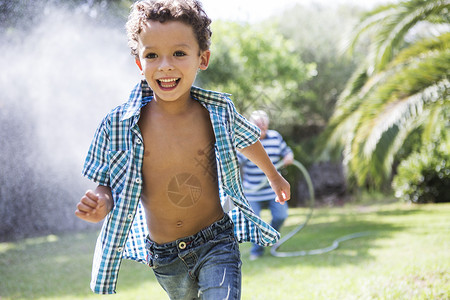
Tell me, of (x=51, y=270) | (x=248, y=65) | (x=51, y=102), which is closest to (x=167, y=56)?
(x=51, y=270)

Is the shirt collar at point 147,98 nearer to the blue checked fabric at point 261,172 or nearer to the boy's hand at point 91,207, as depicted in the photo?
the boy's hand at point 91,207

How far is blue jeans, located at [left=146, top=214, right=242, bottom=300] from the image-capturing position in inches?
90.0

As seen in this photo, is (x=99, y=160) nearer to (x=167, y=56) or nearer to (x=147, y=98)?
(x=147, y=98)

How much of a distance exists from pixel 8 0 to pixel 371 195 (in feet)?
37.3

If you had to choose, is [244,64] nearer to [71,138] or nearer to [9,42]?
[71,138]

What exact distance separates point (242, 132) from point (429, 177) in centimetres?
1039

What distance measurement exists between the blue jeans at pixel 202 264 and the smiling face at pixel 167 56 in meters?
0.66

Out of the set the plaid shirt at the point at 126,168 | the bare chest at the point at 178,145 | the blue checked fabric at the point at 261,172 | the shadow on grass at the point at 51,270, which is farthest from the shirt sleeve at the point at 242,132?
the blue checked fabric at the point at 261,172

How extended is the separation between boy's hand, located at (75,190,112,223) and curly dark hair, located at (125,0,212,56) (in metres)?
0.75

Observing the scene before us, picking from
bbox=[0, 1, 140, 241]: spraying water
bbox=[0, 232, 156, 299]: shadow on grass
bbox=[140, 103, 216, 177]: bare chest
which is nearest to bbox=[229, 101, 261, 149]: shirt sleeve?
bbox=[140, 103, 216, 177]: bare chest

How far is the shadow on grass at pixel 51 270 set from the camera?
5.27 metres

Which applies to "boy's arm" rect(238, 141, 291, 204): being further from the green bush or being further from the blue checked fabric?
the green bush

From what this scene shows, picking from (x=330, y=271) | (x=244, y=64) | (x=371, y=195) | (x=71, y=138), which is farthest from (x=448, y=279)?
(x=371, y=195)

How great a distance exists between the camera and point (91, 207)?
6.99ft
